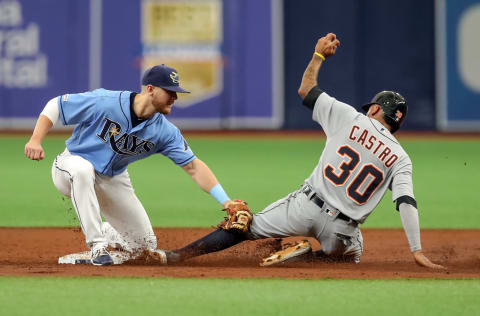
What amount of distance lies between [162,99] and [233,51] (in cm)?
1333

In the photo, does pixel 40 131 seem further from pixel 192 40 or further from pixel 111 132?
pixel 192 40

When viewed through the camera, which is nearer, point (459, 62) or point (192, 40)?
point (192, 40)

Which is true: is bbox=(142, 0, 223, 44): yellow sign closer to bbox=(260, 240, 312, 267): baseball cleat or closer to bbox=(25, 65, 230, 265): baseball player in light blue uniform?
bbox=(25, 65, 230, 265): baseball player in light blue uniform

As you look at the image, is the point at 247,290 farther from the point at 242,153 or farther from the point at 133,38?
the point at 133,38

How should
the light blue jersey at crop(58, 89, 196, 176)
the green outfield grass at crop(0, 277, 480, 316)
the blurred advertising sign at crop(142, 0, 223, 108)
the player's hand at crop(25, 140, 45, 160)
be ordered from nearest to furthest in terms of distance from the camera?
the green outfield grass at crop(0, 277, 480, 316), the player's hand at crop(25, 140, 45, 160), the light blue jersey at crop(58, 89, 196, 176), the blurred advertising sign at crop(142, 0, 223, 108)

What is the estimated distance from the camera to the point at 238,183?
11.2 metres

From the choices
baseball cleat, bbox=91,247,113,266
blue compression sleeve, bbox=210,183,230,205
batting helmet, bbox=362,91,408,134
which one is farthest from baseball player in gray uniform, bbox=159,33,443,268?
baseball cleat, bbox=91,247,113,266

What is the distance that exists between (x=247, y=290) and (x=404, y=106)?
6.23 feet

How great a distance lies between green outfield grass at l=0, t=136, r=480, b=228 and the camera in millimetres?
8875

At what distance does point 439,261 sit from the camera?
6.57 metres

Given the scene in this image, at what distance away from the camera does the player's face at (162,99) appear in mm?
5953

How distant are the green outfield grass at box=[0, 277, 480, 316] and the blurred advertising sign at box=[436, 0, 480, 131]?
47.1ft

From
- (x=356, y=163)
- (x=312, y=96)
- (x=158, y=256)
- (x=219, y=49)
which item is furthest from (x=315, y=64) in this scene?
(x=219, y=49)

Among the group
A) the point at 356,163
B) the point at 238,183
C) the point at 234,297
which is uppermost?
the point at 356,163
